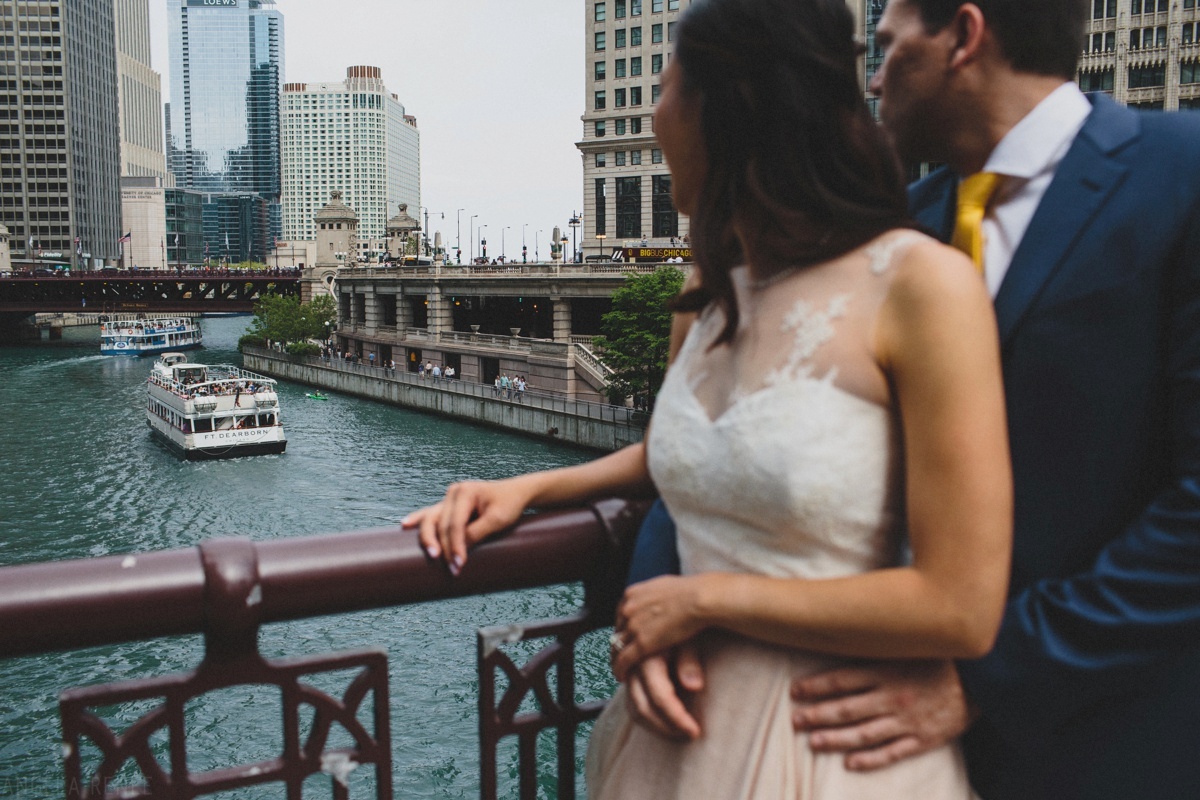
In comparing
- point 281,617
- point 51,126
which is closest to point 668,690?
point 281,617

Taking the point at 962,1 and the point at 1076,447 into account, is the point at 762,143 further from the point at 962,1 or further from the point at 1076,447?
the point at 1076,447

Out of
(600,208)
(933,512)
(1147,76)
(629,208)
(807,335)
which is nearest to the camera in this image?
(933,512)

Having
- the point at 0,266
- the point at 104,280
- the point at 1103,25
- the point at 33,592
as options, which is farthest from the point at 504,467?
the point at 0,266

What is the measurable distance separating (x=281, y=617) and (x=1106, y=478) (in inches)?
69.2

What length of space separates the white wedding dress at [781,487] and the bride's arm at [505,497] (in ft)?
1.49

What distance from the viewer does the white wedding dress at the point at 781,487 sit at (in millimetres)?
1946

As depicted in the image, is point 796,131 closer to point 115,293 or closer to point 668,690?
point 668,690

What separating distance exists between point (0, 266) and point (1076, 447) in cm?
16417

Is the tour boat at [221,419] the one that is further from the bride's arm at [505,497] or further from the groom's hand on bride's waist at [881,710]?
the groom's hand on bride's waist at [881,710]

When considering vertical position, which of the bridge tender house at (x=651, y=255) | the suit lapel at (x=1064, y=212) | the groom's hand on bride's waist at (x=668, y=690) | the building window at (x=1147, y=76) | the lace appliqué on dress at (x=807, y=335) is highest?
the building window at (x=1147, y=76)

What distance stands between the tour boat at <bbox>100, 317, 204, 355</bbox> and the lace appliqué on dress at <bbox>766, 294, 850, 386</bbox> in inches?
3804

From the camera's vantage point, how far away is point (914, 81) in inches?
90.2

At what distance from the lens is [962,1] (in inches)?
86.4

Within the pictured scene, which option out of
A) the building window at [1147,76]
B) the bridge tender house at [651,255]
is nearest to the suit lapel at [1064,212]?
the bridge tender house at [651,255]
